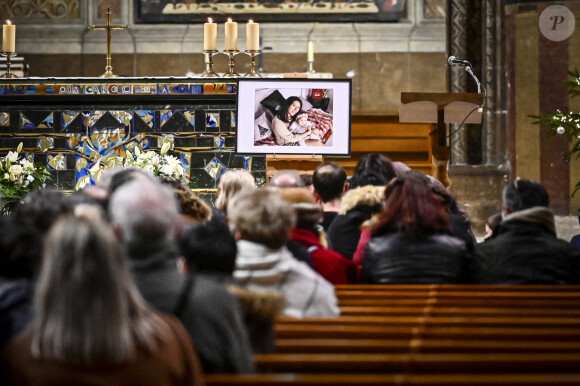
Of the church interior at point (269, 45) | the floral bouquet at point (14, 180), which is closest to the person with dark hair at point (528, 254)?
the floral bouquet at point (14, 180)

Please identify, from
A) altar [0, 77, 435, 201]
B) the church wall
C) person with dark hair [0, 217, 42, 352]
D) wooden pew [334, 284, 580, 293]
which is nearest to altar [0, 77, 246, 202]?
altar [0, 77, 435, 201]

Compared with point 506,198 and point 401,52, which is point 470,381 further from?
point 401,52

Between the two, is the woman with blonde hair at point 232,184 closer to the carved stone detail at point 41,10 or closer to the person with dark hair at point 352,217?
the person with dark hair at point 352,217

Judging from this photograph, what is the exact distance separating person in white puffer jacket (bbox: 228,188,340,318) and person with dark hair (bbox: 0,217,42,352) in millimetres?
707

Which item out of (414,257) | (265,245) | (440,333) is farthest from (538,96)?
(440,333)

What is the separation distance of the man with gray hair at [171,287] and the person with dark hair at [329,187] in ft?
9.54

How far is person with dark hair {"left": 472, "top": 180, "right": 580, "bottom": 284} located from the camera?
180 inches

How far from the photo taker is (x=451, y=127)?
1095 centimetres

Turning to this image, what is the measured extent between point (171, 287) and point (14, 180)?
523cm

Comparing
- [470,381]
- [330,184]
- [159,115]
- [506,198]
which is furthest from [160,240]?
[159,115]

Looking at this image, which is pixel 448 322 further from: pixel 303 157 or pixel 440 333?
pixel 303 157

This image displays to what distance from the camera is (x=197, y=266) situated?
3150 mm

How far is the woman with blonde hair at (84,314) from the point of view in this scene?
223 centimetres

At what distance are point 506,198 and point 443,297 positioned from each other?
Result: 1.06 meters
